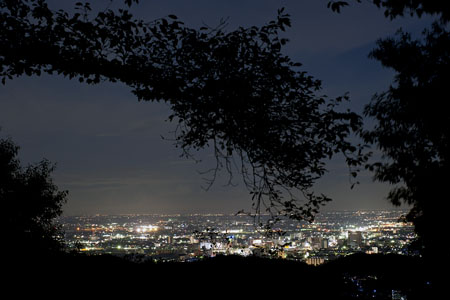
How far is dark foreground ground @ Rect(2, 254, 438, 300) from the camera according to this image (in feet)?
15.1

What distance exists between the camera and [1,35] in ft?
17.6

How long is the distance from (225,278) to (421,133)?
5212 mm

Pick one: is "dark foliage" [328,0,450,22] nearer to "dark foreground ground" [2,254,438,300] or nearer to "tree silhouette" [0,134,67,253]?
"dark foreground ground" [2,254,438,300]

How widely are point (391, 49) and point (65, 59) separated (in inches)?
303

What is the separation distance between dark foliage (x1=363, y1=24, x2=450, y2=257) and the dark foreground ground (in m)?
1.33

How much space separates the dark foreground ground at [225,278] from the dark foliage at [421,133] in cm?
133

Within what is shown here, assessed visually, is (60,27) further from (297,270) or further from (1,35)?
(297,270)

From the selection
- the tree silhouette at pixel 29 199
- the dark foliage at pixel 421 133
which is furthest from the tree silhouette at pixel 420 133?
the tree silhouette at pixel 29 199

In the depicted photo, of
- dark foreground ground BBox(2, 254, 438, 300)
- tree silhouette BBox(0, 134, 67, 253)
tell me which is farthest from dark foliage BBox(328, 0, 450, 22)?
tree silhouette BBox(0, 134, 67, 253)

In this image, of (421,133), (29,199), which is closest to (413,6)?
(421,133)

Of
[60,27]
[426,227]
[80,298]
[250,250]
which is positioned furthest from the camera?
[250,250]

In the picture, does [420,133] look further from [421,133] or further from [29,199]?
[29,199]

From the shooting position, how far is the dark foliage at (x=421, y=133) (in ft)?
22.7

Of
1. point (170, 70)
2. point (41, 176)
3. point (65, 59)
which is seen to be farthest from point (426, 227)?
point (41, 176)
